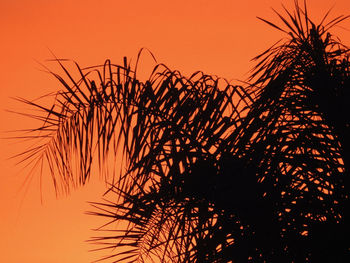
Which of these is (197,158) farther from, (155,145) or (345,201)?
(345,201)

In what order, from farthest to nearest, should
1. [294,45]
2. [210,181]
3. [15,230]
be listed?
[15,230], [294,45], [210,181]

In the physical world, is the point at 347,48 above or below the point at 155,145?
above

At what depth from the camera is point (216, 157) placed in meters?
1.60

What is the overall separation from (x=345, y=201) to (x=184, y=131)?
0.52 meters

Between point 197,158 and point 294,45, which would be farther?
point 294,45

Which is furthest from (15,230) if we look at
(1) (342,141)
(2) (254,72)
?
(1) (342,141)

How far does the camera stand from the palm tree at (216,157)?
59.6 inches

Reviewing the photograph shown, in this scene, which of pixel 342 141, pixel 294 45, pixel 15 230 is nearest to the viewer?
pixel 342 141

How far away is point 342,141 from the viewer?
1619mm

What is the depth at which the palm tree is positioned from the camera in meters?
1.51

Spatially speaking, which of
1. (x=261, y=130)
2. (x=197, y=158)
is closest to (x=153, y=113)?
(x=197, y=158)

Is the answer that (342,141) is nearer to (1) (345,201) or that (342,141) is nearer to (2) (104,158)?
(1) (345,201)

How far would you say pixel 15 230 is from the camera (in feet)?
15.5

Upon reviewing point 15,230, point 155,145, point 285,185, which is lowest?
point 285,185
